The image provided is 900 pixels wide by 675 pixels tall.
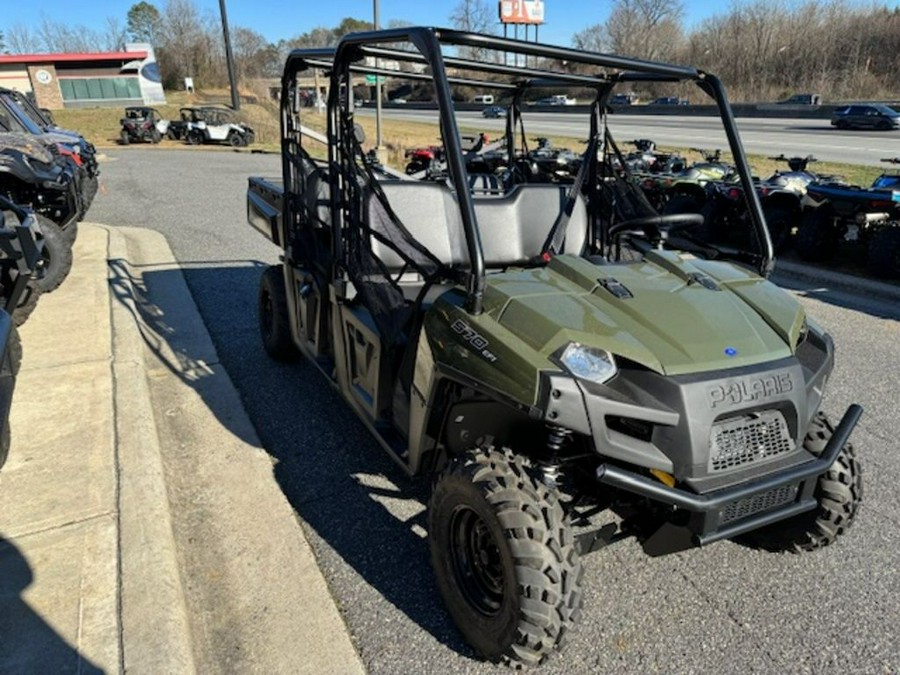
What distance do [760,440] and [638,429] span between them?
1.37 feet

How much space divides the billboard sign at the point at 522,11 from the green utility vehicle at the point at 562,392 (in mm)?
39323

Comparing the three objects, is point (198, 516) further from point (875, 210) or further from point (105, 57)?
point (105, 57)

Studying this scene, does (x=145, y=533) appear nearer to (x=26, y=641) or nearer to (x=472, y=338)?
(x=26, y=641)

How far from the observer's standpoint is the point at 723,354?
2109 mm

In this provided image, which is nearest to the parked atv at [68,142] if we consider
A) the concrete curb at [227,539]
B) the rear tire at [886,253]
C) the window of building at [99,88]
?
the concrete curb at [227,539]

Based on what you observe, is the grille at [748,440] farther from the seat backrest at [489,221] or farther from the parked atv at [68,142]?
the parked atv at [68,142]

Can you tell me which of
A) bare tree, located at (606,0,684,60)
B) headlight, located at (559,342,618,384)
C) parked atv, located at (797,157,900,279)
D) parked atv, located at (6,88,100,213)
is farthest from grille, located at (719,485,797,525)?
bare tree, located at (606,0,684,60)

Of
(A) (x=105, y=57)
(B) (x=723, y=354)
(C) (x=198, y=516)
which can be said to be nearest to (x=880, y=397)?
(B) (x=723, y=354)

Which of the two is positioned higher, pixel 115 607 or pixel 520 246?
pixel 520 246

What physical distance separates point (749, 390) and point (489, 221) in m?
1.89

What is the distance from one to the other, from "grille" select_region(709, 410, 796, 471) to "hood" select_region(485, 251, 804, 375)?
0.60 ft

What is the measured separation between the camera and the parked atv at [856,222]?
6.80 meters

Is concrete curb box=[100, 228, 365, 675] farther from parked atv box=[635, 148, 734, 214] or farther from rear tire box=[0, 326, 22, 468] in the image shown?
parked atv box=[635, 148, 734, 214]

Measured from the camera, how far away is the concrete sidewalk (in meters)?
2.18
